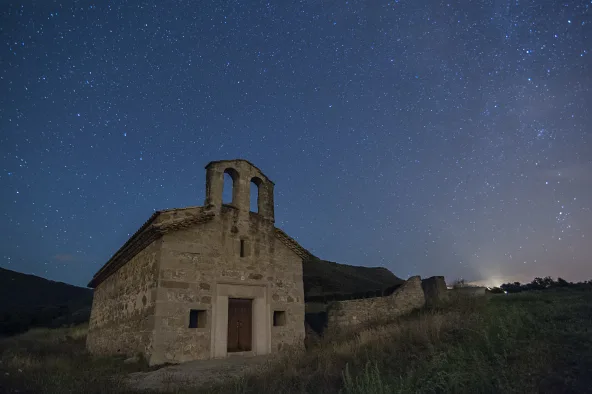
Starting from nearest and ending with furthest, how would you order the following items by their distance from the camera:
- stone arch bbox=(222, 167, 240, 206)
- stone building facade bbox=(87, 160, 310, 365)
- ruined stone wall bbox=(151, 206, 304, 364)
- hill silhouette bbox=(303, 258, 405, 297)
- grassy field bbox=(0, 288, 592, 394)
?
grassy field bbox=(0, 288, 592, 394) → ruined stone wall bbox=(151, 206, 304, 364) → stone building facade bbox=(87, 160, 310, 365) → stone arch bbox=(222, 167, 240, 206) → hill silhouette bbox=(303, 258, 405, 297)

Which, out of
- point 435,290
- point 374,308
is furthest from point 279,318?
point 435,290

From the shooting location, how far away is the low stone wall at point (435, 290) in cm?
1708

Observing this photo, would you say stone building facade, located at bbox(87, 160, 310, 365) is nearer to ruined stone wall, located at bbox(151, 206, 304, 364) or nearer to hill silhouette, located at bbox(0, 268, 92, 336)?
ruined stone wall, located at bbox(151, 206, 304, 364)

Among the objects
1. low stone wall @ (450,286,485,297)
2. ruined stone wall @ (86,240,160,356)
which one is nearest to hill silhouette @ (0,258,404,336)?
low stone wall @ (450,286,485,297)

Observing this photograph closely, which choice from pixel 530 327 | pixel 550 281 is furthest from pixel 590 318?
pixel 550 281

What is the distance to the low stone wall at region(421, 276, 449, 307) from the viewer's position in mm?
17078

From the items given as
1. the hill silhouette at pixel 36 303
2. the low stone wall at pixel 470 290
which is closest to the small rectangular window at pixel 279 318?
the low stone wall at pixel 470 290

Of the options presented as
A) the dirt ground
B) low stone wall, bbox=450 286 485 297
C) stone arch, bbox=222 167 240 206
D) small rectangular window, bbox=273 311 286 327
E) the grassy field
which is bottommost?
the dirt ground

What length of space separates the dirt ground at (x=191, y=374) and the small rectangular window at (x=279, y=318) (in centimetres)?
250

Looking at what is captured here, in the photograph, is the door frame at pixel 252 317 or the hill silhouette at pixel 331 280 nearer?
the door frame at pixel 252 317

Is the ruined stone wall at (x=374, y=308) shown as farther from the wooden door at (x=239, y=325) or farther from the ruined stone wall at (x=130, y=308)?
the ruined stone wall at (x=130, y=308)

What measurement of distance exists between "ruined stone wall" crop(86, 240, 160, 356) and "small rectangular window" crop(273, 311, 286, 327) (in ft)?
15.0

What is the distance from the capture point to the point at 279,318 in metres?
13.7

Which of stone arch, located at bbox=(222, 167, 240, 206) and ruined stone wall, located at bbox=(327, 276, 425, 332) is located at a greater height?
stone arch, located at bbox=(222, 167, 240, 206)
